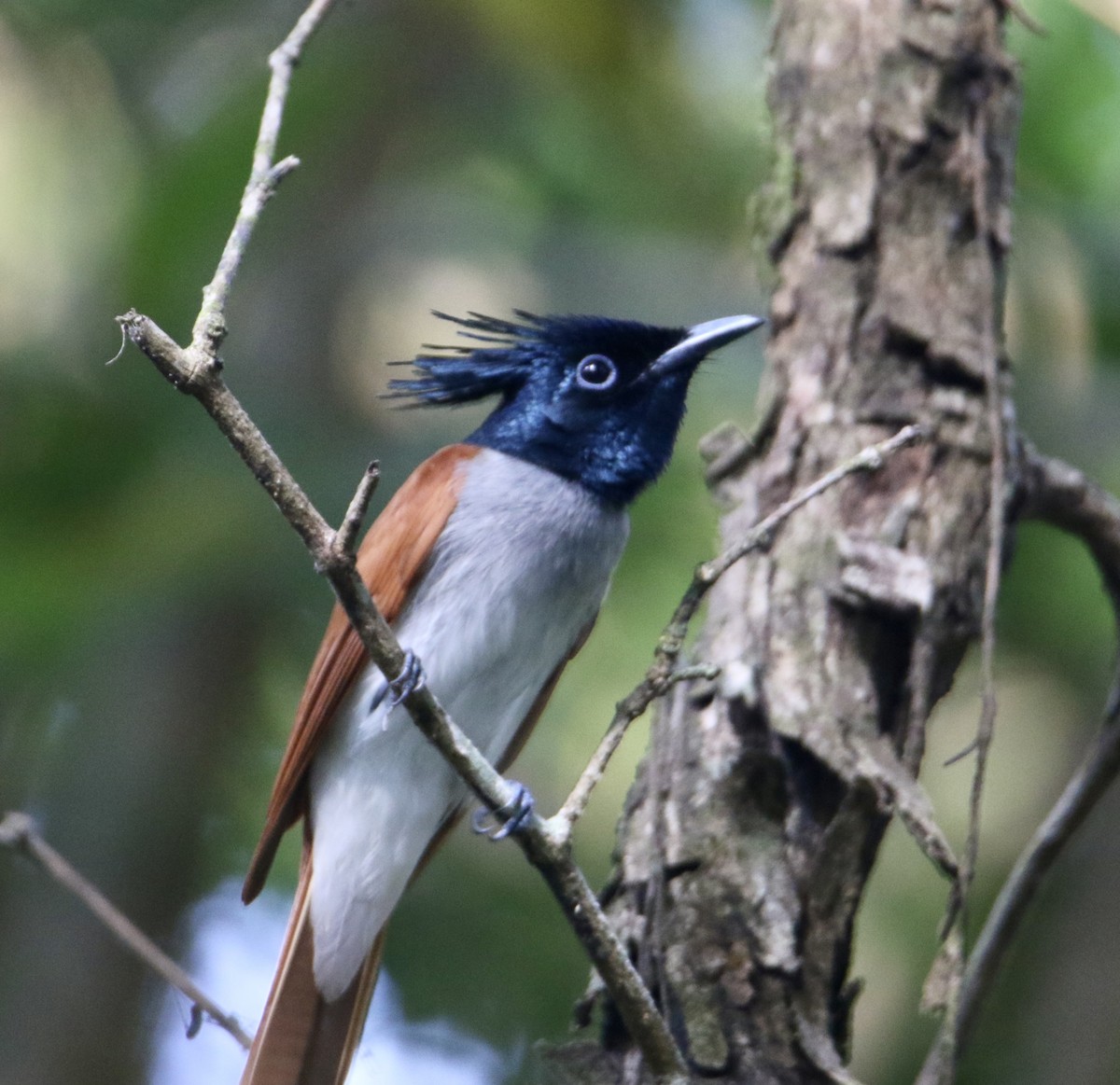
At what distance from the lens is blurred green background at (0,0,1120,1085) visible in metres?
4.23

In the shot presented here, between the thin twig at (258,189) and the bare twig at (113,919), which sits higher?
the thin twig at (258,189)

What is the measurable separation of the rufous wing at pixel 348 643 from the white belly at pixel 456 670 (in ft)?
0.15

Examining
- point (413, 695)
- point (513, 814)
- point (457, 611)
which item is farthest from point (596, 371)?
point (413, 695)

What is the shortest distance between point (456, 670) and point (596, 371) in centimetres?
78

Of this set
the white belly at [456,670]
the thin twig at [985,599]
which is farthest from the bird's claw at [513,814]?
the thin twig at [985,599]

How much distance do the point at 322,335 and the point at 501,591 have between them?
8.00ft

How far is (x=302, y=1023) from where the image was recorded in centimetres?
325

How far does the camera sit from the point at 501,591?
126 inches

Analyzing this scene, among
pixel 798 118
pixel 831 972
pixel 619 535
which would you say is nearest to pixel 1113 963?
pixel 831 972

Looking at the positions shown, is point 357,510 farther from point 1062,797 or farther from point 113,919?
point 1062,797

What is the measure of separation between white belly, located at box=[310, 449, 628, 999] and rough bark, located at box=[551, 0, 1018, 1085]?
0.34m

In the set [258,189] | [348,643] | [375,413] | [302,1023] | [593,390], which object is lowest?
[302,1023]

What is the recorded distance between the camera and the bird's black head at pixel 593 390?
343 cm

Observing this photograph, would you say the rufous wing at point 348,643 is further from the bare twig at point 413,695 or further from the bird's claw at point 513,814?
the bare twig at point 413,695
